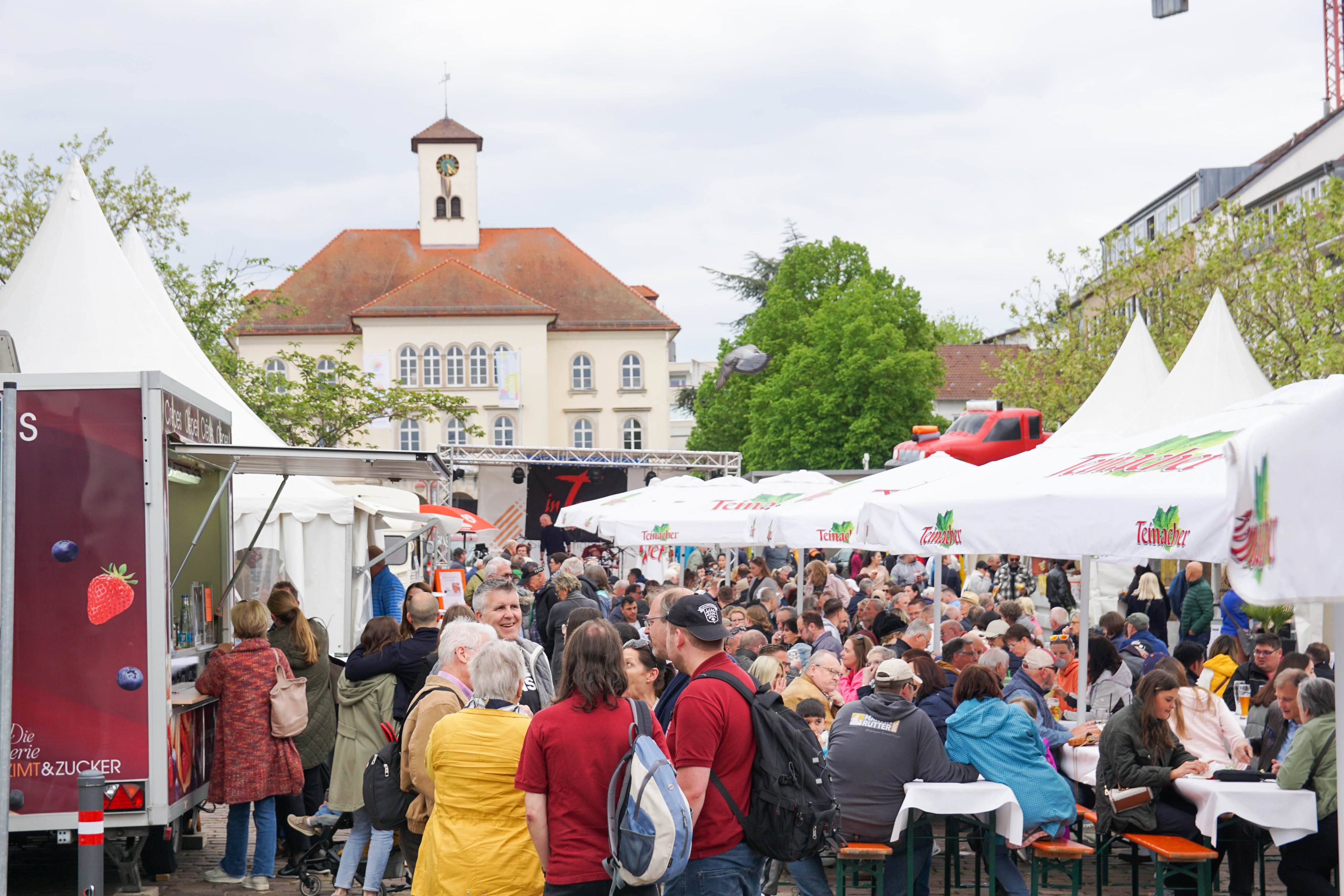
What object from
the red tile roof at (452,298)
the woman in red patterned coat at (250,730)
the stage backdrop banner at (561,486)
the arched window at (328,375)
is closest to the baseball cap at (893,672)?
the woman in red patterned coat at (250,730)

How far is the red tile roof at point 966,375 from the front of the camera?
77.4 m

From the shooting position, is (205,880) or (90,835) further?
(205,880)

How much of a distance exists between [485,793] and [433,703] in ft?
3.26

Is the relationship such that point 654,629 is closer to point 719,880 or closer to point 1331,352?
point 719,880

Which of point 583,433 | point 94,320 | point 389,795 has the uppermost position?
point 583,433

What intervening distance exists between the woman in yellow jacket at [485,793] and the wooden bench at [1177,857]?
3677mm

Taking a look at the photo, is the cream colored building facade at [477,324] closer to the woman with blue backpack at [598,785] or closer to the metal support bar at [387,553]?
the metal support bar at [387,553]

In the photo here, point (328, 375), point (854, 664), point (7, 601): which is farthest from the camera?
point (328, 375)

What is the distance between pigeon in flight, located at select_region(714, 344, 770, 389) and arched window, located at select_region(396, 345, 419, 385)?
2188cm

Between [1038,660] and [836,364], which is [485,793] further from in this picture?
[836,364]

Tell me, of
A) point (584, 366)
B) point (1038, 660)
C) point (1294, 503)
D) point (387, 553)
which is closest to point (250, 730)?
point (1038, 660)

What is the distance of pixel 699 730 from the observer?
464 centimetres

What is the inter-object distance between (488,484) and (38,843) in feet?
108

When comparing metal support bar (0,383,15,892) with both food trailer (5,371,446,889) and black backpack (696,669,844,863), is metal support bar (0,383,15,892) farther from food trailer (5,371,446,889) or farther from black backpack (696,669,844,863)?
black backpack (696,669,844,863)
